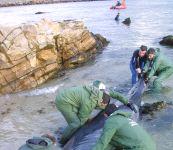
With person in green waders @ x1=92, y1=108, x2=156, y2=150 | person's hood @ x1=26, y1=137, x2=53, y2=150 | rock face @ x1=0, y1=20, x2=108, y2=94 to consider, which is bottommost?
rock face @ x1=0, y1=20, x2=108, y2=94

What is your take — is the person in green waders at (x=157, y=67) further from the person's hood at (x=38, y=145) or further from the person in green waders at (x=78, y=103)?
the person's hood at (x=38, y=145)

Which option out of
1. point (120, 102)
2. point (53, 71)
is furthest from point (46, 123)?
point (53, 71)

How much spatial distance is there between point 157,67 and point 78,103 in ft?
17.6

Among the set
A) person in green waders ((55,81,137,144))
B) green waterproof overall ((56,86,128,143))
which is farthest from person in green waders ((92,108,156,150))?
green waterproof overall ((56,86,128,143))

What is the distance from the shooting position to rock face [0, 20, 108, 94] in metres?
16.6

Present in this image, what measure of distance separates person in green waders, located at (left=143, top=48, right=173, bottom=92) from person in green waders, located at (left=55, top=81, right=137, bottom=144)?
154 inches

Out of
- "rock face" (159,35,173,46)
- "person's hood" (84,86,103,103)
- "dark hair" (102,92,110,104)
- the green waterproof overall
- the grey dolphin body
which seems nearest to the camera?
"dark hair" (102,92,110,104)

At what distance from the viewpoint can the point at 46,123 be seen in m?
12.6

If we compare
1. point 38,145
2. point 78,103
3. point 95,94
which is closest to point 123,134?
point 38,145

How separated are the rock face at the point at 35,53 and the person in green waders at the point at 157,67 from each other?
17.7 feet

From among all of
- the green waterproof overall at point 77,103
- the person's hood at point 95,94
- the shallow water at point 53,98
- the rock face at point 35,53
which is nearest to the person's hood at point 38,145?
the person's hood at point 95,94

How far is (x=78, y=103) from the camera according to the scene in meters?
9.98

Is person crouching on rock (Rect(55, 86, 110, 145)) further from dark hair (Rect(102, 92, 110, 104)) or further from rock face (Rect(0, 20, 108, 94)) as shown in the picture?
rock face (Rect(0, 20, 108, 94))

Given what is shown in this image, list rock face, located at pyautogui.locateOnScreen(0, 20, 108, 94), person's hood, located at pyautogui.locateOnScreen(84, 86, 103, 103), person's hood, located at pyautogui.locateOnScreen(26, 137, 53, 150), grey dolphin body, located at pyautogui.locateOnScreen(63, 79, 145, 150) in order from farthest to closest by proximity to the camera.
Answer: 1. rock face, located at pyautogui.locateOnScreen(0, 20, 108, 94)
2. person's hood, located at pyautogui.locateOnScreen(84, 86, 103, 103)
3. grey dolphin body, located at pyautogui.locateOnScreen(63, 79, 145, 150)
4. person's hood, located at pyautogui.locateOnScreen(26, 137, 53, 150)
